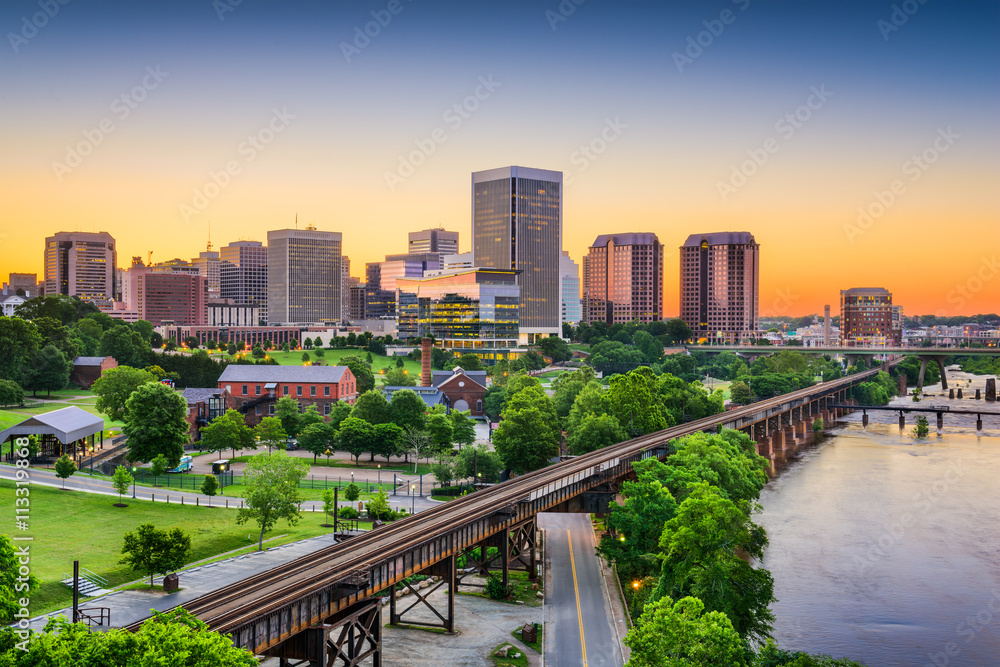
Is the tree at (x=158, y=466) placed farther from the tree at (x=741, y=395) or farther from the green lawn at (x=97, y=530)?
the tree at (x=741, y=395)

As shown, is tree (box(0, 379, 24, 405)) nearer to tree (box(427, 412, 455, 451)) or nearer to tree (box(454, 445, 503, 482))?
tree (box(427, 412, 455, 451))

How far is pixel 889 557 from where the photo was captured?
6525cm

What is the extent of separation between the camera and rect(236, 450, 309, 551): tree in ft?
188

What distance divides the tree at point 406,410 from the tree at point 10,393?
5178cm

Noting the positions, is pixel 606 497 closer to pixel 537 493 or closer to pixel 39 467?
pixel 537 493

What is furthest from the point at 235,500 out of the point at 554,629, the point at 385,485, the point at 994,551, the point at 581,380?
the point at 581,380

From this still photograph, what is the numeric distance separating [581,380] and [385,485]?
62.8 metres

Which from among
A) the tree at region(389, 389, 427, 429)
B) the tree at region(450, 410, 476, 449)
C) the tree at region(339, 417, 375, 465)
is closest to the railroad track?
the tree at region(450, 410, 476, 449)

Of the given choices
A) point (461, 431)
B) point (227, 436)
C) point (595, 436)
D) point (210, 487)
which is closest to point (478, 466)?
point (461, 431)

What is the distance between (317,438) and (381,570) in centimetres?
5637

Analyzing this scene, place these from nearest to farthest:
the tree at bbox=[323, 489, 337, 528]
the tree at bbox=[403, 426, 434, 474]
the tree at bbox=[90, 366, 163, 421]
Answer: the tree at bbox=[323, 489, 337, 528]
the tree at bbox=[403, 426, 434, 474]
the tree at bbox=[90, 366, 163, 421]

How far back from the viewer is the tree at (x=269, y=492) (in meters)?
57.2

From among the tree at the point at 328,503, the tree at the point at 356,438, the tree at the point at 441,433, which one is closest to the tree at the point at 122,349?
the tree at the point at 356,438

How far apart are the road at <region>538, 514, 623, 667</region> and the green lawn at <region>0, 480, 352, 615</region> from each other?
18.6 meters
